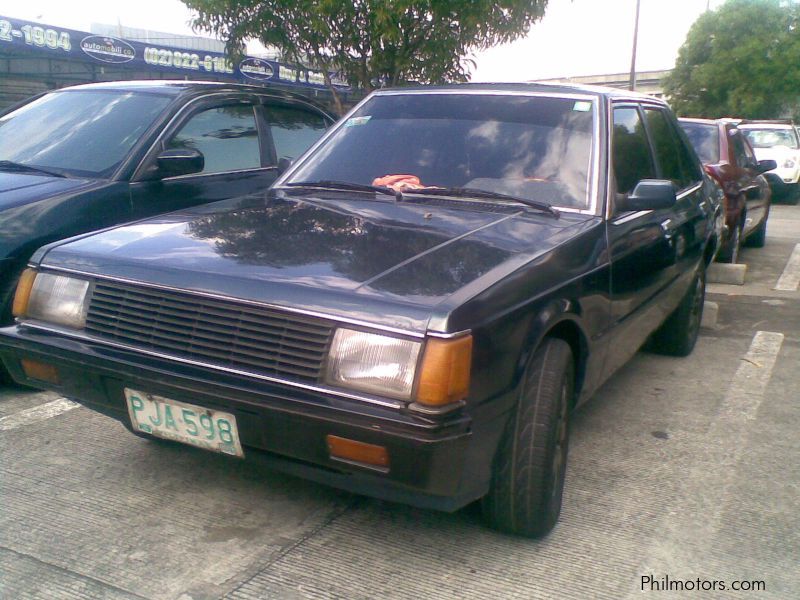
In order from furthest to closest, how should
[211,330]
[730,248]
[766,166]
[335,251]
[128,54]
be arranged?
[128,54] < [766,166] < [730,248] < [335,251] < [211,330]

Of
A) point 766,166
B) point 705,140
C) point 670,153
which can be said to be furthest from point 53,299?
point 766,166

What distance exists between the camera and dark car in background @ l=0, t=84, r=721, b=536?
2395 mm

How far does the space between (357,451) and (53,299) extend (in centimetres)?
136

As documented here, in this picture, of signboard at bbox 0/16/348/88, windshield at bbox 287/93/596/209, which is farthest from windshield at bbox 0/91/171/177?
signboard at bbox 0/16/348/88

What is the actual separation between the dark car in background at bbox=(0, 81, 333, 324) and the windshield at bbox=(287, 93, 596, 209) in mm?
1197

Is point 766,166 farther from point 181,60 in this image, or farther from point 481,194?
point 181,60

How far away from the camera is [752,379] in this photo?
15.9 ft

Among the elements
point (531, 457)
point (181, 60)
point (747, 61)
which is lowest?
point (531, 457)

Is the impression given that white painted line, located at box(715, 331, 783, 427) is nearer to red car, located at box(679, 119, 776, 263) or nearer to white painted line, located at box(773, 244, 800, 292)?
white painted line, located at box(773, 244, 800, 292)

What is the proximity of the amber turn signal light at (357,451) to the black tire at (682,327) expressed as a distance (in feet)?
10.3

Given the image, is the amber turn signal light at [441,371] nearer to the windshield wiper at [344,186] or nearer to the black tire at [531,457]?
the black tire at [531,457]

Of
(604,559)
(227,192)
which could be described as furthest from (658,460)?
(227,192)

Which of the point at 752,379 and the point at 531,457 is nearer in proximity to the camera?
the point at 531,457

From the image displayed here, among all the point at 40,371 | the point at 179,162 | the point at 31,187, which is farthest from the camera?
the point at 179,162
